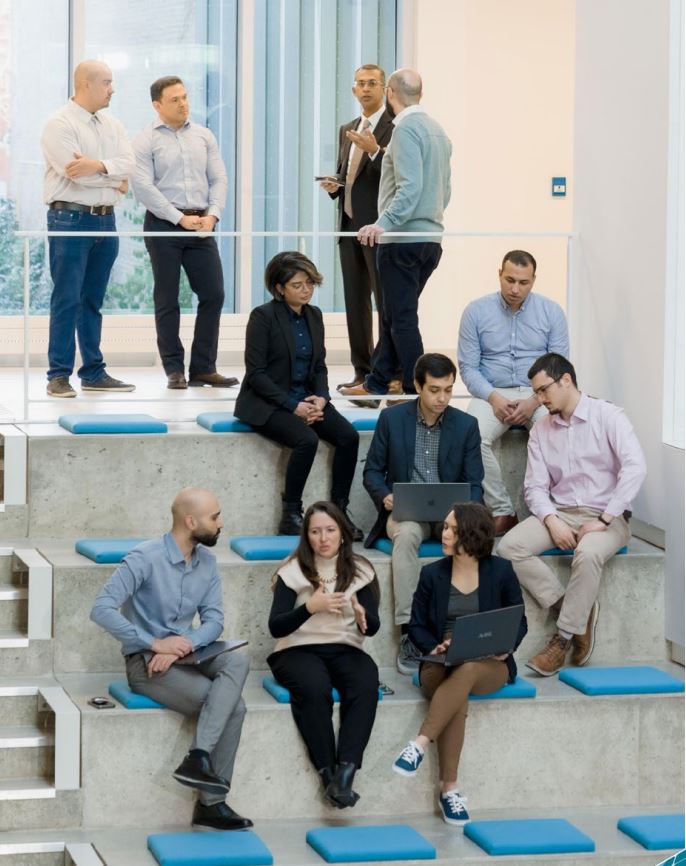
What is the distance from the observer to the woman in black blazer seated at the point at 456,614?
564cm

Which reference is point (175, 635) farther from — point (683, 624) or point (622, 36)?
point (622, 36)

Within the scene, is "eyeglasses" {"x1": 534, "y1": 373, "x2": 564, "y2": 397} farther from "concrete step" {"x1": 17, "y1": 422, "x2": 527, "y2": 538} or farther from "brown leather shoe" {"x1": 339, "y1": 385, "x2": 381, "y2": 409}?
"brown leather shoe" {"x1": 339, "y1": 385, "x2": 381, "y2": 409}

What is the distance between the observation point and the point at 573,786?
591 centimetres

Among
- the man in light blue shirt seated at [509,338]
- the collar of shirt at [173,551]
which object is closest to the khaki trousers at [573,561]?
the man in light blue shirt seated at [509,338]

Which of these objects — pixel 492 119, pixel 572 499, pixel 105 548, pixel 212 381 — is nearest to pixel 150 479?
pixel 105 548

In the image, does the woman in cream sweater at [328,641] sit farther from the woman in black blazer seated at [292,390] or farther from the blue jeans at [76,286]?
the blue jeans at [76,286]

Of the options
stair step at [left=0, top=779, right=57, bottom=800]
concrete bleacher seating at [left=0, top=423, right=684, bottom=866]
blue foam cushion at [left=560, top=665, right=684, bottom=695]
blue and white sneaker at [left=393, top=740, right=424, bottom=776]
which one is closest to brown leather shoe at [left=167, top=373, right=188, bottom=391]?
concrete bleacher seating at [left=0, top=423, right=684, bottom=866]

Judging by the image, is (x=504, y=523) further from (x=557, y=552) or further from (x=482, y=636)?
(x=482, y=636)

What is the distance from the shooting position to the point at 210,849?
5.15m

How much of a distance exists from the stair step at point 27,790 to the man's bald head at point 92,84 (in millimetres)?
3396

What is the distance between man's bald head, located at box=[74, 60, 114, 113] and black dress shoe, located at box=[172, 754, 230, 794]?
345 centimetres

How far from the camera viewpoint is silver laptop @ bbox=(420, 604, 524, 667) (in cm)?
564

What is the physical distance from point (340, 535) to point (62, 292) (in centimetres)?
232

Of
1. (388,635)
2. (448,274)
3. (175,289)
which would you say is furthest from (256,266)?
(388,635)
